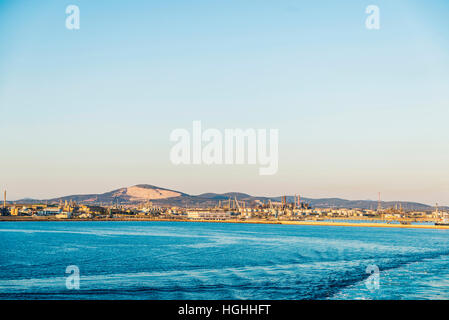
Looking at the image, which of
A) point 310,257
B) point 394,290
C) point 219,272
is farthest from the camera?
point 310,257

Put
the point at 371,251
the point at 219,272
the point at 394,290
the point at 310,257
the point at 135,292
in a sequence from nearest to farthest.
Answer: the point at 135,292 < the point at 394,290 < the point at 219,272 < the point at 310,257 < the point at 371,251

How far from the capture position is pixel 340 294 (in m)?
17.8

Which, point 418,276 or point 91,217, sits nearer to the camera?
point 418,276

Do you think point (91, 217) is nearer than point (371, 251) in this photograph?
No
